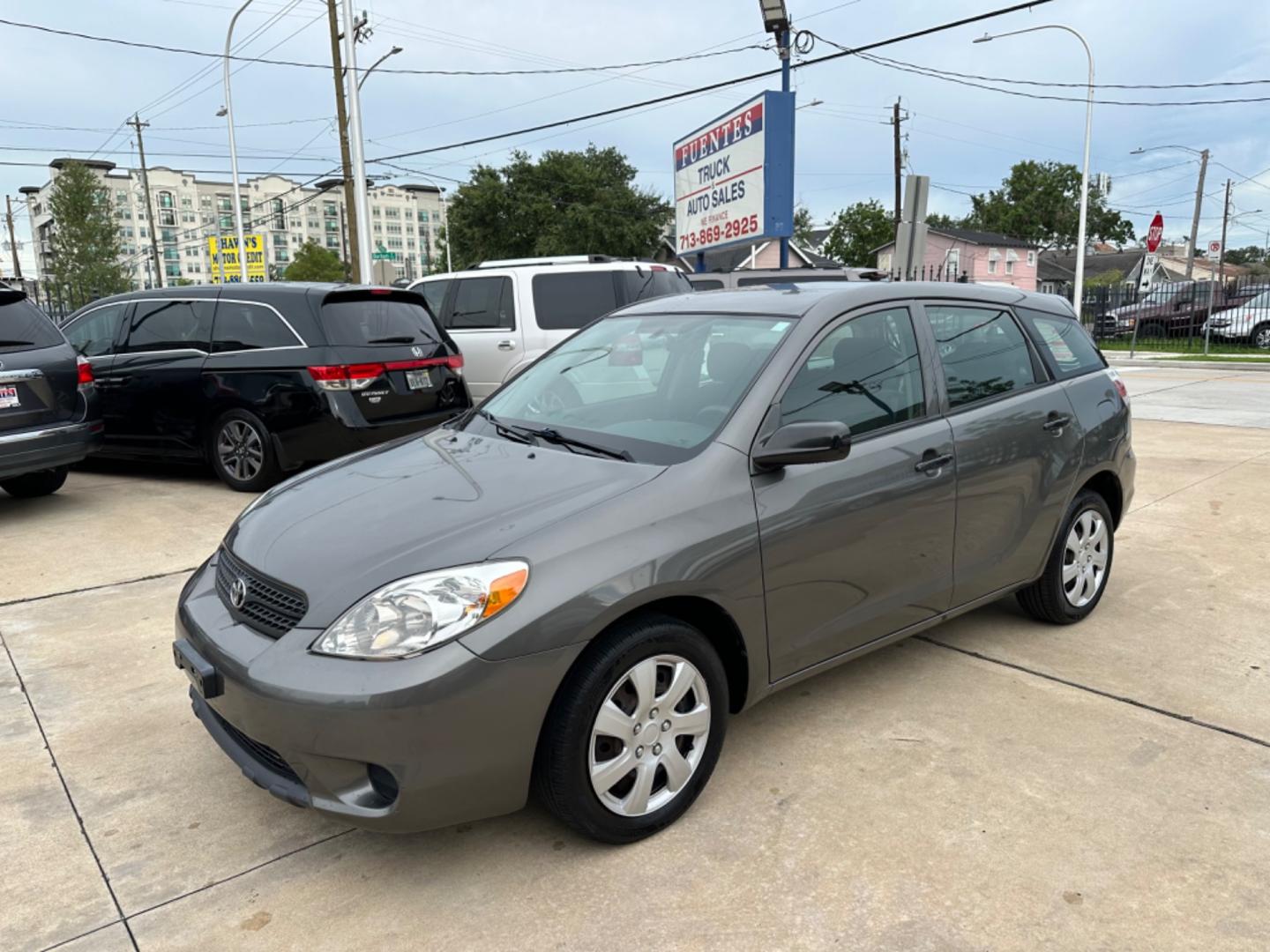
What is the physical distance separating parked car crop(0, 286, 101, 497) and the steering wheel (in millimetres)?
5087

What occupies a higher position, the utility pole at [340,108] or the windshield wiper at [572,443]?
the utility pole at [340,108]

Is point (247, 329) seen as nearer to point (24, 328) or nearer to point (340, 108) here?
point (24, 328)

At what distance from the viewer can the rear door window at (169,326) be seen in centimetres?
725

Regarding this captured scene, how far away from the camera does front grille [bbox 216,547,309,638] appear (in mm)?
2463

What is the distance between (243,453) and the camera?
7125 mm

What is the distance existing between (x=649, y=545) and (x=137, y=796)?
1.88 m

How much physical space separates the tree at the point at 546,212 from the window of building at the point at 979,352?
52831 millimetres

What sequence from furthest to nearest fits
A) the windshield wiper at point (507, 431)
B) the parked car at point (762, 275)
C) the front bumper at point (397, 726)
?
the parked car at point (762, 275), the windshield wiper at point (507, 431), the front bumper at point (397, 726)

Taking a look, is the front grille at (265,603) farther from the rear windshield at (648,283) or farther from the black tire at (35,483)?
the rear windshield at (648,283)

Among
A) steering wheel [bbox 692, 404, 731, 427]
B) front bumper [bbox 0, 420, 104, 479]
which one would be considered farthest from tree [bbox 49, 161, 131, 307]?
steering wheel [bbox 692, 404, 731, 427]

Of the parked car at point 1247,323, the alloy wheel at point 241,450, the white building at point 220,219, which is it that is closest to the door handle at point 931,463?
the alloy wheel at point 241,450

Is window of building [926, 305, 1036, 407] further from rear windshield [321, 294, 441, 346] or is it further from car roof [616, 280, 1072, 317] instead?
rear windshield [321, 294, 441, 346]

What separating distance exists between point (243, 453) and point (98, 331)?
2091 mm

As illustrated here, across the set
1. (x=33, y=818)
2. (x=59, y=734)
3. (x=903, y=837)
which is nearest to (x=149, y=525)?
(x=59, y=734)
